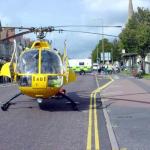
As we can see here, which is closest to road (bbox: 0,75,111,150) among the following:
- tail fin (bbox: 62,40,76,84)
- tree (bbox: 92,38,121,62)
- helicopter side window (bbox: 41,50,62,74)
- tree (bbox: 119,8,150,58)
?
tail fin (bbox: 62,40,76,84)

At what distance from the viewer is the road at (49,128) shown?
470 inches

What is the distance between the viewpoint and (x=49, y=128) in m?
14.9

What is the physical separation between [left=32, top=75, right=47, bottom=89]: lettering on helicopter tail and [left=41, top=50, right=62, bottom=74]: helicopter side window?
43cm

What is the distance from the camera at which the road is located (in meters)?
11.9

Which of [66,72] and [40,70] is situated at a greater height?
[40,70]

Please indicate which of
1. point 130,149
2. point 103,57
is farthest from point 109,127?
point 103,57

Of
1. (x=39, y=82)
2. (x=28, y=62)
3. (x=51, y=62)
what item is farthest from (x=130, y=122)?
(x=28, y=62)

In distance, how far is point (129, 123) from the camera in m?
15.4

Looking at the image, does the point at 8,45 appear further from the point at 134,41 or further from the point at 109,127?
the point at 109,127

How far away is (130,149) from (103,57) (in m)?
132

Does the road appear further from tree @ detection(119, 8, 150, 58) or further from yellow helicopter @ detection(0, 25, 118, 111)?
tree @ detection(119, 8, 150, 58)

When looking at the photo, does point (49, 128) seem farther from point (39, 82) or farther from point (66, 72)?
point (66, 72)

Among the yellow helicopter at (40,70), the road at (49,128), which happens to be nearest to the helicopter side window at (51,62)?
the yellow helicopter at (40,70)

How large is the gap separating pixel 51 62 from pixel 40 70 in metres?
0.75
